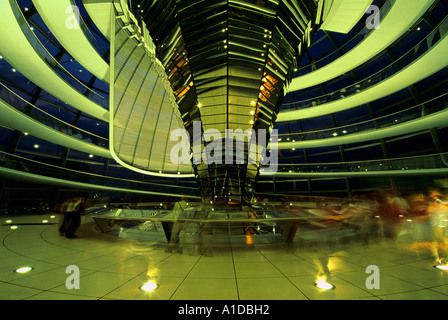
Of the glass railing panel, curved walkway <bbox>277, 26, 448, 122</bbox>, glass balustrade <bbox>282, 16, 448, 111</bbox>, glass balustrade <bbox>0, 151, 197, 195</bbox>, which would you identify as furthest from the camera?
glass balustrade <bbox>0, 151, 197, 195</bbox>

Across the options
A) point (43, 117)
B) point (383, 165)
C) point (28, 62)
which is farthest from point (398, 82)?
point (43, 117)

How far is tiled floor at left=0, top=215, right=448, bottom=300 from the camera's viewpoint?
2.76 metres

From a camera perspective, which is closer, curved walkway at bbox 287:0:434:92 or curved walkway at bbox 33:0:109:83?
curved walkway at bbox 33:0:109:83

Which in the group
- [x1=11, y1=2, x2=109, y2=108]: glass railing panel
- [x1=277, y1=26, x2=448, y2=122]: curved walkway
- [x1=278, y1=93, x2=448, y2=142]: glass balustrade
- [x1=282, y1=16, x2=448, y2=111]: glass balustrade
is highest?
[x1=282, y1=16, x2=448, y2=111]: glass balustrade

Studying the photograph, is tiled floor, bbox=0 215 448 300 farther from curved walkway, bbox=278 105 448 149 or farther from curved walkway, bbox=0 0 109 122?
curved walkway, bbox=278 105 448 149

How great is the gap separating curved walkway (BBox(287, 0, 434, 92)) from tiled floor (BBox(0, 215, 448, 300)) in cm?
955

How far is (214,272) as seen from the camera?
3662 mm

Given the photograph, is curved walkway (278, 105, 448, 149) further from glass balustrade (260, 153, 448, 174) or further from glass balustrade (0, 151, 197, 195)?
glass balustrade (0, 151, 197, 195)

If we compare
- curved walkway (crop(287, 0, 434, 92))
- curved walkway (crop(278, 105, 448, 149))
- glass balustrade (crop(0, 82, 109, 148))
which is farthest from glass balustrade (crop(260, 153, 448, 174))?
glass balustrade (crop(0, 82, 109, 148))

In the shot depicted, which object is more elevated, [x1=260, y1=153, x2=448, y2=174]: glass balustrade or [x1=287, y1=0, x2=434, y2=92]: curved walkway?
[x1=287, y1=0, x2=434, y2=92]: curved walkway

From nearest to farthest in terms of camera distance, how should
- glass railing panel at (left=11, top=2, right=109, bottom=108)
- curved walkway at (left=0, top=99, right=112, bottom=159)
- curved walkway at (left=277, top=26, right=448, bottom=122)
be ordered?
glass railing panel at (left=11, top=2, right=109, bottom=108) → curved walkway at (left=0, top=99, right=112, bottom=159) → curved walkway at (left=277, top=26, right=448, bottom=122)

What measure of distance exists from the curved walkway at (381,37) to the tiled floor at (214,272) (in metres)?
9.55

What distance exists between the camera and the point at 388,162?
17266mm
